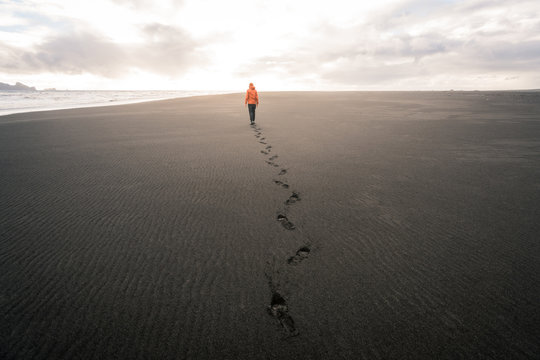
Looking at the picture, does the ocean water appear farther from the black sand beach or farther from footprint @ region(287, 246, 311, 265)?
footprint @ region(287, 246, 311, 265)

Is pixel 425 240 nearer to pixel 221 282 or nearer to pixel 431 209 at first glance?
pixel 431 209

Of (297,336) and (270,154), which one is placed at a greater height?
(270,154)

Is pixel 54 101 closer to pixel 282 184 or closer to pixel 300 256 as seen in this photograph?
pixel 282 184

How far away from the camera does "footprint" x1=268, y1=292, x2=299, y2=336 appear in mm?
2062

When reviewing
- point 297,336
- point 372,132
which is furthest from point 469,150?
point 297,336

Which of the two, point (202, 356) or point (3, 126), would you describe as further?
point (3, 126)

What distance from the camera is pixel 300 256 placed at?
9.53ft

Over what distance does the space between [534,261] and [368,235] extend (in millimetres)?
1630

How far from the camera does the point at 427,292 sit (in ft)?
7.84

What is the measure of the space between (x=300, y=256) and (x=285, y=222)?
2.49 feet

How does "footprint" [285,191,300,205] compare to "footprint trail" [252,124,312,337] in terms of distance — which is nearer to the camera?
"footprint trail" [252,124,312,337]

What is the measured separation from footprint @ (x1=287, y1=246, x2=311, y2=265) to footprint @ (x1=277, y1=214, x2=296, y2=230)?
46 centimetres

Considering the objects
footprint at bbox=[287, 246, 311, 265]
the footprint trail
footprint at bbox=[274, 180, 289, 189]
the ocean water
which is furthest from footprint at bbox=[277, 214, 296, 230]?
the ocean water

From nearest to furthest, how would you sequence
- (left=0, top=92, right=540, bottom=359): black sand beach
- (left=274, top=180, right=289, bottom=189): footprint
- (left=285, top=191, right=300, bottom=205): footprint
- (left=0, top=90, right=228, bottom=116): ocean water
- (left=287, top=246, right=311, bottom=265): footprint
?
(left=0, top=92, right=540, bottom=359): black sand beach < (left=287, top=246, right=311, bottom=265): footprint < (left=285, top=191, right=300, bottom=205): footprint < (left=274, top=180, right=289, bottom=189): footprint < (left=0, top=90, right=228, bottom=116): ocean water
